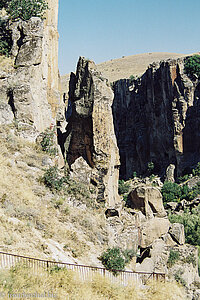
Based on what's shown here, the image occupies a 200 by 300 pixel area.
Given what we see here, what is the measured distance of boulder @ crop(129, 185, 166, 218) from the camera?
22.4m

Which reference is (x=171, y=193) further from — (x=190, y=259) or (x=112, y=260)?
(x=112, y=260)

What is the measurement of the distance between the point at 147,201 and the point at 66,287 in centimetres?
1348

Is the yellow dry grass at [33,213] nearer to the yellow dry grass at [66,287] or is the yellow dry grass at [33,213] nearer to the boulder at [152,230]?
the yellow dry grass at [66,287]

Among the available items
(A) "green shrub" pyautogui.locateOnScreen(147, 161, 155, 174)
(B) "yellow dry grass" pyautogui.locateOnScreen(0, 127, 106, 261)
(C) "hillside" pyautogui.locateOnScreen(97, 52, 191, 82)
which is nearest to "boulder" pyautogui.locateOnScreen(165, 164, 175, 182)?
(A) "green shrub" pyautogui.locateOnScreen(147, 161, 155, 174)

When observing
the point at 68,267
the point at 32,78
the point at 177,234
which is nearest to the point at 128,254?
the point at 68,267

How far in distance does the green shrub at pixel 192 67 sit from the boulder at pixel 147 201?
3931 cm

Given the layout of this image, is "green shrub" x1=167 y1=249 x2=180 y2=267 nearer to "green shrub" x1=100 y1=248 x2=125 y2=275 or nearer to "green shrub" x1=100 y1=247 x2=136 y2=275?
"green shrub" x1=100 y1=247 x2=136 y2=275

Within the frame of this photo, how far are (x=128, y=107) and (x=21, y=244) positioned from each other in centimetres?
6184

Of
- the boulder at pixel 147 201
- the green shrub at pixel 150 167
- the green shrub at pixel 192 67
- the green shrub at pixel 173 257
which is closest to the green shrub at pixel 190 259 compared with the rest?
the green shrub at pixel 173 257

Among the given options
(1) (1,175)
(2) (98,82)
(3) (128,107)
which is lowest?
(1) (1,175)

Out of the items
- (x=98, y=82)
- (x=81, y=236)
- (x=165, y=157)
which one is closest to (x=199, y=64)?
(x=165, y=157)

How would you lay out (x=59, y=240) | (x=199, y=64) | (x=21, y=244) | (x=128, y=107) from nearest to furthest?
1. (x=21, y=244)
2. (x=59, y=240)
3. (x=199, y=64)
4. (x=128, y=107)

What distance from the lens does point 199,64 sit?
190 ft

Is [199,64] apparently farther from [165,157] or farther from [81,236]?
[81,236]
